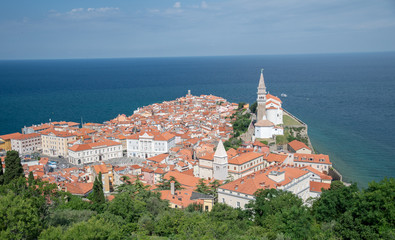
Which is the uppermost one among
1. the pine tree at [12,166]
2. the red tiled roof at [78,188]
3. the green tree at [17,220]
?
the green tree at [17,220]

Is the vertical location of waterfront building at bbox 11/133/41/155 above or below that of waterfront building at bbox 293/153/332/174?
below

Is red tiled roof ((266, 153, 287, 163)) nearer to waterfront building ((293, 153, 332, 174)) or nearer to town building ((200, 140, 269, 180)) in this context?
town building ((200, 140, 269, 180))

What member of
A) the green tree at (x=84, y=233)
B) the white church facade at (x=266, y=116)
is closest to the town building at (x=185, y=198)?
the green tree at (x=84, y=233)

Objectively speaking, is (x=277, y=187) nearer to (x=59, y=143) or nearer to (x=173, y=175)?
(x=173, y=175)

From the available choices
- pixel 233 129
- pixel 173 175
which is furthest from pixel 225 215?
pixel 233 129

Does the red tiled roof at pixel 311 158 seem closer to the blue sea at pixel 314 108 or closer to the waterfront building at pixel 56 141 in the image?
the blue sea at pixel 314 108

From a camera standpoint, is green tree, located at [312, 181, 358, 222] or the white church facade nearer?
green tree, located at [312, 181, 358, 222]

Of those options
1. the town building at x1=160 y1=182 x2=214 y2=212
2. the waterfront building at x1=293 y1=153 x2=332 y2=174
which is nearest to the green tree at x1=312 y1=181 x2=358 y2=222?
the town building at x1=160 y1=182 x2=214 y2=212
